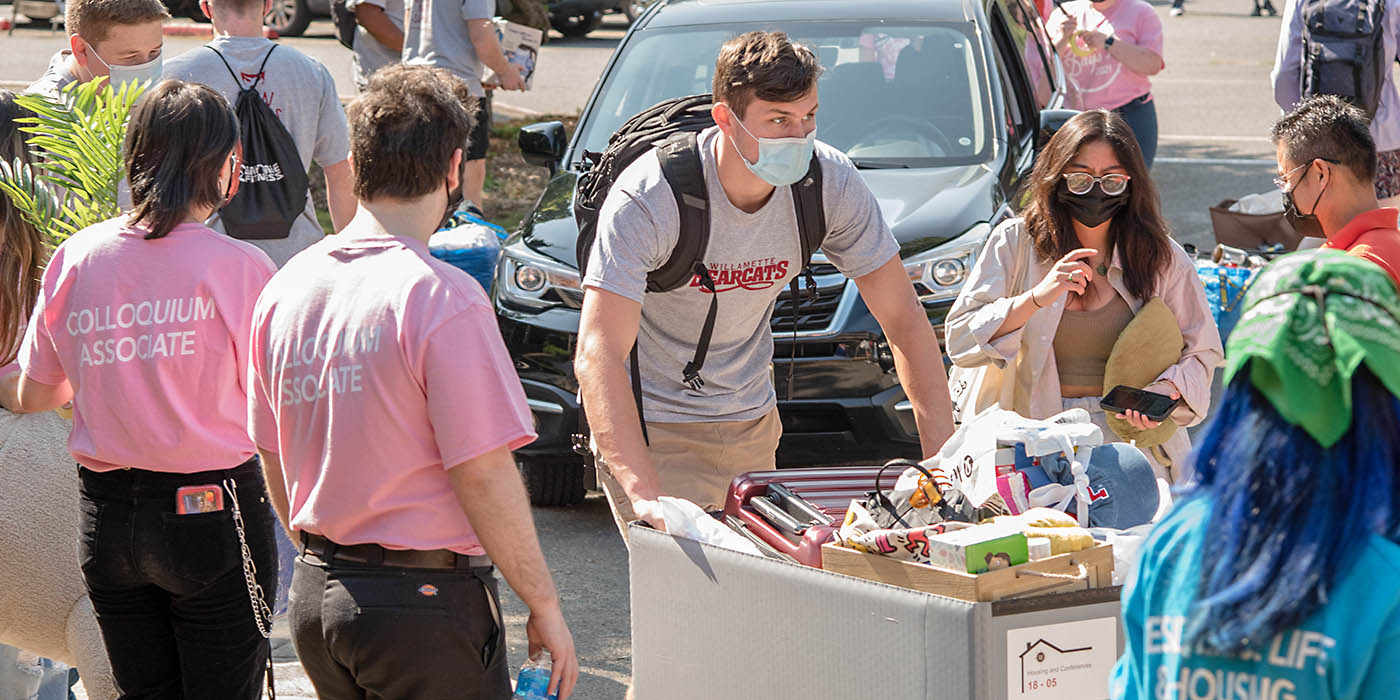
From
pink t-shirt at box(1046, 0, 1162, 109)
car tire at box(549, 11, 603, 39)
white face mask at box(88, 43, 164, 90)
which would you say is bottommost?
car tire at box(549, 11, 603, 39)

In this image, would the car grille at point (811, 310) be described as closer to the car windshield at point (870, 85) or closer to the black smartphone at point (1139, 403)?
the car windshield at point (870, 85)

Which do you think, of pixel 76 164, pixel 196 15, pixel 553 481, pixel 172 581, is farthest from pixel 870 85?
pixel 196 15

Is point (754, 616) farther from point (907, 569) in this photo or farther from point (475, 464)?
point (475, 464)

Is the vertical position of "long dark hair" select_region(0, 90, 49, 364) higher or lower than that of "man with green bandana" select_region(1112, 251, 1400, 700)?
lower

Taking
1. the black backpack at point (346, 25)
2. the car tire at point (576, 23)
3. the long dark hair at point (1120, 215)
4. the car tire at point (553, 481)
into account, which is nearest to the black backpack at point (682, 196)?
the long dark hair at point (1120, 215)

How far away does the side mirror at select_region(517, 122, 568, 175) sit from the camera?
693 cm

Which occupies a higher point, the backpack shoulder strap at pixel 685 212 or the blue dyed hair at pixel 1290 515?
the blue dyed hair at pixel 1290 515

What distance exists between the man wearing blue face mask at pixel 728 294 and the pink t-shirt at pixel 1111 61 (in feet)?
18.2

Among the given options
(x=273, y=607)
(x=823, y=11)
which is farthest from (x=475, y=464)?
(x=823, y=11)

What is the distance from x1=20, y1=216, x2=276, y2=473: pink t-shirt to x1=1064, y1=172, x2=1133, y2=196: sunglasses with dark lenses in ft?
7.00

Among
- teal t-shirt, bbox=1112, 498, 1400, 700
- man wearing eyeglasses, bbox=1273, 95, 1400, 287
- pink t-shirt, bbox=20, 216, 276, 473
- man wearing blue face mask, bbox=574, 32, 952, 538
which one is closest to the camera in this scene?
teal t-shirt, bbox=1112, 498, 1400, 700

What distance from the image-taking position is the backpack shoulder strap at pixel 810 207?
3.74 m

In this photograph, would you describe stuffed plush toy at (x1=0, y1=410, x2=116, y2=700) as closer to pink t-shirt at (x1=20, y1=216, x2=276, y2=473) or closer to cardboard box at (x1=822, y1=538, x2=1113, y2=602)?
pink t-shirt at (x1=20, y1=216, x2=276, y2=473)

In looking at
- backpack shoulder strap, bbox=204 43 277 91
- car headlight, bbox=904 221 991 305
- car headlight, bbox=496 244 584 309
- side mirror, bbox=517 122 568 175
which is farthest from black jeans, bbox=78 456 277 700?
side mirror, bbox=517 122 568 175
